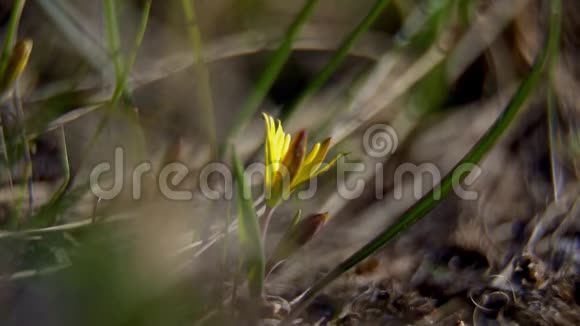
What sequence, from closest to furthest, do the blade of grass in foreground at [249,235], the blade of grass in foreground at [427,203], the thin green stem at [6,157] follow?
the blade of grass in foreground at [249,235] → the blade of grass in foreground at [427,203] → the thin green stem at [6,157]

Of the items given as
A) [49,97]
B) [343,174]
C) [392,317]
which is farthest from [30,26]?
[392,317]

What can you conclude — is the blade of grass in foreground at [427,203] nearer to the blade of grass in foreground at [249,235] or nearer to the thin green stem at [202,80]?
the blade of grass in foreground at [249,235]

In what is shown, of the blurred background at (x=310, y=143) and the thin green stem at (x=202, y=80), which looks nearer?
the blurred background at (x=310, y=143)

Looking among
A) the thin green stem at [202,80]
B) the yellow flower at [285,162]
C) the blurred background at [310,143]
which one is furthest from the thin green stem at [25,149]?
the yellow flower at [285,162]

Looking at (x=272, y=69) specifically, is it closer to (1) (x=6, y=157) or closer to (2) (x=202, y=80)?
(2) (x=202, y=80)

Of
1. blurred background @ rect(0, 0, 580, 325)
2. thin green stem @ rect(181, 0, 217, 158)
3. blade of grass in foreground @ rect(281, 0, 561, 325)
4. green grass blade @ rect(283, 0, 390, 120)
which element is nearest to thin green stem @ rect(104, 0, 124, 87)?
blurred background @ rect(0, 0, 580, 325)

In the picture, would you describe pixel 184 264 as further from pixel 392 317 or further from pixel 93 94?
pixel 93 94

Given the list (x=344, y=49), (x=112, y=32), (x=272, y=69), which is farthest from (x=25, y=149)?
(x=344, y=49)
